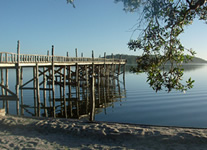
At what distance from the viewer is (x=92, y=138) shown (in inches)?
324

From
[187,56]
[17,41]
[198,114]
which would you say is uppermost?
[17,41]

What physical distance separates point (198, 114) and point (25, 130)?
13.5m

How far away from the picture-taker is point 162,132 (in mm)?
8297

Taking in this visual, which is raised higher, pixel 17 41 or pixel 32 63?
pixel 17 41

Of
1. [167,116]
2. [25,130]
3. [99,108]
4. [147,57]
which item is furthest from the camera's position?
[99,108]

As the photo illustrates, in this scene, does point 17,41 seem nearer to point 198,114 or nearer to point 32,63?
point 32,63

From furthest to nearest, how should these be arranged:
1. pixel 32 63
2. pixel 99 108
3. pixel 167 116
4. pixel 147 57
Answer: pixel 99 108 → pixel 32 63 → pixel 167 116 → pixel 147 57

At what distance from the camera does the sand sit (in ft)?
24.1

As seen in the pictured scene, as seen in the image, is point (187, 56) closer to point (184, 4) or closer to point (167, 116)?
point (184, 4)

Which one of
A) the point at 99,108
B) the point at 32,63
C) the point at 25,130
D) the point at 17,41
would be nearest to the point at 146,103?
the point at 99,108

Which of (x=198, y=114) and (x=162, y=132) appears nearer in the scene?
(x=162, y=132)

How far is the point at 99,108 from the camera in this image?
64.0 ft

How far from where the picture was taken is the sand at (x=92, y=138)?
734cm

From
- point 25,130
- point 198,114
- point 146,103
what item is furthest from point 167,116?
point 25,130
